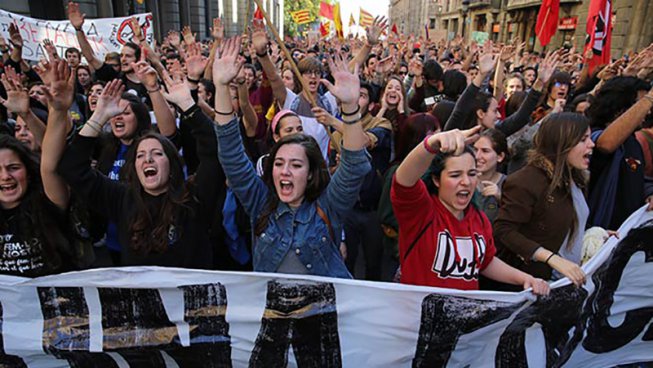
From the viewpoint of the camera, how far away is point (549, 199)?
7.86 ft

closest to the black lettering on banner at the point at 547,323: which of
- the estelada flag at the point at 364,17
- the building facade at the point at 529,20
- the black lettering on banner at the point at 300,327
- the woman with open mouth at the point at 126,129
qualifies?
the black lettering on banner at the point at 300,327

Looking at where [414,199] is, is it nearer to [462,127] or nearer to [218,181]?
[218,181]

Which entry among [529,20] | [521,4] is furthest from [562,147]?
[529,20]

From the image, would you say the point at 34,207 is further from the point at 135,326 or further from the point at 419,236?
the point at 419,236

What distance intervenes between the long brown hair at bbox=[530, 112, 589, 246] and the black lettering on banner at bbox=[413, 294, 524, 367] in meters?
0.76

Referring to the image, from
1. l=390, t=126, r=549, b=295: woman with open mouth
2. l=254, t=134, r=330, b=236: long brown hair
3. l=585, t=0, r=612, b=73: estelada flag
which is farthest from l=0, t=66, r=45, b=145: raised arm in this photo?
l=585, t=0, r=612, b=73: estelada flag

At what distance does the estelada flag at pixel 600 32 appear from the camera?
6.59 m

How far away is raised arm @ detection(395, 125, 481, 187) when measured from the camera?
1.72 metres

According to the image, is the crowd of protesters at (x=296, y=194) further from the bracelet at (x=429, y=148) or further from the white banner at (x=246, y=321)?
the white banner at (x=246, y=321)

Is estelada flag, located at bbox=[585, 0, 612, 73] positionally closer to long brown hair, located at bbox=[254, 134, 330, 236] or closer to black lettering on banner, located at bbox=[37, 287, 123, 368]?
long brown hair, located at bbox=[254, 134, 330, 236]

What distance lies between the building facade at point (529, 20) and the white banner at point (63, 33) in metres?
11.2

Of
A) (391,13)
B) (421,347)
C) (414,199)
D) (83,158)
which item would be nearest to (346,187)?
(414,199)

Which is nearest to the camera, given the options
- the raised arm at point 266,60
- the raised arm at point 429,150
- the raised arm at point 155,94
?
the raised arm at point 429,150

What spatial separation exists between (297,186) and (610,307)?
1.91 m
